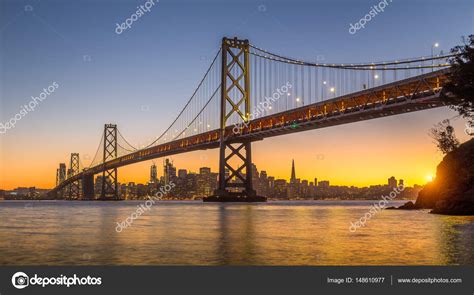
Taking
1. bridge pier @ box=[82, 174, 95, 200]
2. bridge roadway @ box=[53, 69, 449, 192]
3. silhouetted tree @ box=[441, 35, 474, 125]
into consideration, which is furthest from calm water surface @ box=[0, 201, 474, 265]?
bridge pier @ box=[82, 174, 95, 200]

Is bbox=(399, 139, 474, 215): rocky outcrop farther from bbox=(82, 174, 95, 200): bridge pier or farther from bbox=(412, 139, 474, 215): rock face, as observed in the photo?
bbox=(82, 174, 95, 200): bridge pier

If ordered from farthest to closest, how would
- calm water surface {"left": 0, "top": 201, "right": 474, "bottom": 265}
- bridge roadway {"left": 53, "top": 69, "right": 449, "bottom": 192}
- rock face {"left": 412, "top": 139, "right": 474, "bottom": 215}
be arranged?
bridge roadway {"left": 53, "top": 69, "right": 449, "bottom": 192} < rock face {"left": 412, "top": 139, "right": 474, "bottom": 215} < calm water surface {"left": 0, "top": 201, "right": 474, "bottom": 265}

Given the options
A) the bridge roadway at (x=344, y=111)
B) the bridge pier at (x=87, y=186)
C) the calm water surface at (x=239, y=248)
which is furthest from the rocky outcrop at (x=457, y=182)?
the bridge pier at (x=87, y=186)

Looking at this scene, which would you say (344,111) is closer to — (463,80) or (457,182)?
(457,182)

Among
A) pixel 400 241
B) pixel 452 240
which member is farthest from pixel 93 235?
pixel 452 240

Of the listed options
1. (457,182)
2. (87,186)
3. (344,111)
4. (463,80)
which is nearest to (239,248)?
(463,80)

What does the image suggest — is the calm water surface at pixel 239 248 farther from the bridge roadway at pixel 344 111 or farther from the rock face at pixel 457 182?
the bridge roadway at pixel 344 111

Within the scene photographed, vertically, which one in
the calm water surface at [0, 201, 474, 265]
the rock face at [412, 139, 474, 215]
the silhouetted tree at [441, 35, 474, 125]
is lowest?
the calm water surface at [0, 201, 474, 265]
